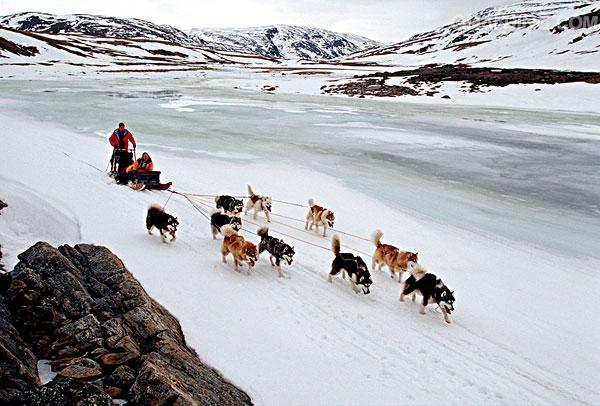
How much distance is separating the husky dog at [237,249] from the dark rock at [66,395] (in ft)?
12.4

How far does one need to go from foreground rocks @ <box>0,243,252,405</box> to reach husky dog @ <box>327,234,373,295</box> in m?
2.58

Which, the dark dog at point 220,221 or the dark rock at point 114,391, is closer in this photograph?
the dark rock at point 114,391

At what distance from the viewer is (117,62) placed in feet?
271

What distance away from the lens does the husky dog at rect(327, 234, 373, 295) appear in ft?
20.8

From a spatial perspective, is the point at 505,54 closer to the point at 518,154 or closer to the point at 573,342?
the point at 518,154

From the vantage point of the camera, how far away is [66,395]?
2.85 metres

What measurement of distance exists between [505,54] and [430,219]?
8336cm

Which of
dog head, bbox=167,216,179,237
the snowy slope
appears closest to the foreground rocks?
dog head, bbox=167,216,179,237

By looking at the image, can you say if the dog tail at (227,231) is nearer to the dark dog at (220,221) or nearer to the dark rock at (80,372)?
the dark dog at (220,221)

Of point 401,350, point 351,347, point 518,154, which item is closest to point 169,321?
point 351,347

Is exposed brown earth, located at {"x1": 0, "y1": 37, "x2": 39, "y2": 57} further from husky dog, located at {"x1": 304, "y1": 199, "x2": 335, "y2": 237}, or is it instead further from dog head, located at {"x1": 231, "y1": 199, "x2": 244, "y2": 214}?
husky dog, located at {"x1": 304, "y1": 199, "x2": 335, "y2": 237}

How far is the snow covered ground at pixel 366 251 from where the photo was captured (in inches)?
190

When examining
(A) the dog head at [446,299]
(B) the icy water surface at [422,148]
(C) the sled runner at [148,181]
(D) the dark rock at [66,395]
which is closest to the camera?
(D) the dark rock at [66,395]

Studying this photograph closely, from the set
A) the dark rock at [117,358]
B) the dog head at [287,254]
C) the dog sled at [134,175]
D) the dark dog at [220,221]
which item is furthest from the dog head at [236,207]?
the dark rock at [117,358]
